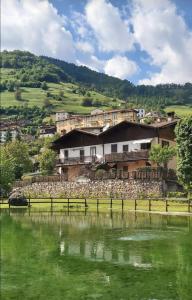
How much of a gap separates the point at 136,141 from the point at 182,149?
1856cm

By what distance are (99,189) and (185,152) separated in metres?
17.2

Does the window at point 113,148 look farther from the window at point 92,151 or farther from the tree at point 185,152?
the tree at point 185,152

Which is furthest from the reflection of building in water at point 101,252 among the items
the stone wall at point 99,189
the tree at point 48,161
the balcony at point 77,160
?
the tree at point 48,161

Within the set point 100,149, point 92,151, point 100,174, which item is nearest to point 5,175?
point 92,151

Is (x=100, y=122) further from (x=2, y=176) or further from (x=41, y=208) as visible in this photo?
(x=41, y=208)

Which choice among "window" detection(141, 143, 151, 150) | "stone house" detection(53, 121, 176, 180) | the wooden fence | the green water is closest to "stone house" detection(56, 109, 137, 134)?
"stone house" detection(53, 121, 176, 180)

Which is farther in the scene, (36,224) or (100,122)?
(100,122)

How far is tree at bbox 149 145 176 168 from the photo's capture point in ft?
197

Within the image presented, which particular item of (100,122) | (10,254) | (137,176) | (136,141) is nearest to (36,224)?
(10,254)

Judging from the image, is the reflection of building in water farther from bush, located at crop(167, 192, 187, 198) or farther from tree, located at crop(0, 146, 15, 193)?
tree, located at crop(0, 146, 15, 193)

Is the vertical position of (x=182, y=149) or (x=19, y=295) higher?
(x=182, y=149)

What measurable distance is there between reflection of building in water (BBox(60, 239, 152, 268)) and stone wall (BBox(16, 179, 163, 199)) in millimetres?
27987

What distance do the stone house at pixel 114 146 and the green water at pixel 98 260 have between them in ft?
81.4

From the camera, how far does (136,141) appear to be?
6781 cm
